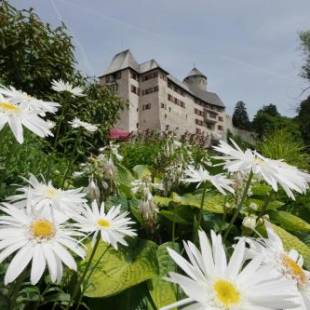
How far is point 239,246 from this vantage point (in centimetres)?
66

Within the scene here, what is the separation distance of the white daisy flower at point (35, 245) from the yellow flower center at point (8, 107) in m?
0.33

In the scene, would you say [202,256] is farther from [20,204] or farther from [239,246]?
[20,204]

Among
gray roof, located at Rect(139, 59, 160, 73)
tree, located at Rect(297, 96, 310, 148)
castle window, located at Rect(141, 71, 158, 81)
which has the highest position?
gray roof, located at Rect(139, 59, 160, 73)

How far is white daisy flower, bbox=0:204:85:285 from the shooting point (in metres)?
0.65

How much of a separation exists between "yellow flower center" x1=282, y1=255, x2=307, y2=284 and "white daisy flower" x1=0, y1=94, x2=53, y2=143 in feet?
2.02

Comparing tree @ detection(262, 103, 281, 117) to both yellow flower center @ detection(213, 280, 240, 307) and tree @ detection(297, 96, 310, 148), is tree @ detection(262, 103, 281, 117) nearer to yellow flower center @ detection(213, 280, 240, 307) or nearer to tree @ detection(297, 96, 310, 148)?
tree @ detection(297, 96, 310, 148)

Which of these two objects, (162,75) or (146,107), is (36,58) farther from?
(162,75)

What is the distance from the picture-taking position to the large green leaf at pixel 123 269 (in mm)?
1332

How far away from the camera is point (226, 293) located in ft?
1.82

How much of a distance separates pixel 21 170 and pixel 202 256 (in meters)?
1.81

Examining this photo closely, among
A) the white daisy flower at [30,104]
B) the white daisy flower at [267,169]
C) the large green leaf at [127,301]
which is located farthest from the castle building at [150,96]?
the white daisy flower at [267,169]

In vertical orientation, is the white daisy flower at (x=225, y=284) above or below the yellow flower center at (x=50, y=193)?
below

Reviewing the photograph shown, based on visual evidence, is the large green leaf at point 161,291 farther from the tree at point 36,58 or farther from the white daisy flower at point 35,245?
the tree at point 36,58

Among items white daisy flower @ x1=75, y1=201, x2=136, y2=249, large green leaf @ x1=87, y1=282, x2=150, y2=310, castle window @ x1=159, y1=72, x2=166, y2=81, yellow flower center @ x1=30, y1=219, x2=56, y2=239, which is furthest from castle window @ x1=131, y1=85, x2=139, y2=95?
yellow flower center @ x1=30, y1=219, x2=56, y2=239
